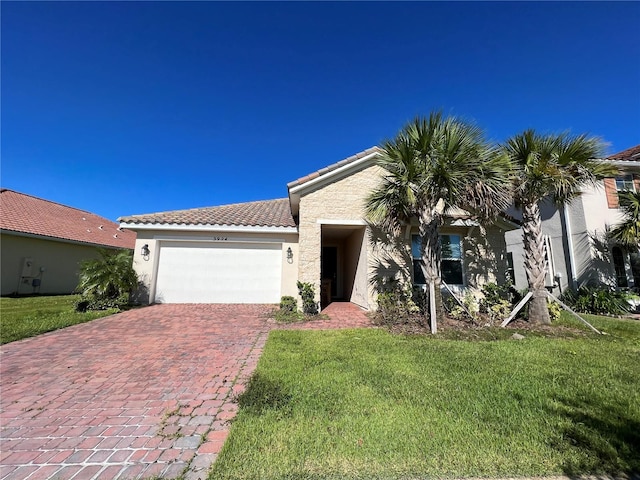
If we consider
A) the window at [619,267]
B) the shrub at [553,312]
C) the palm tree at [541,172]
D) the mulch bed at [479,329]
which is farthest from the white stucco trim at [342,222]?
the window at [619,267]

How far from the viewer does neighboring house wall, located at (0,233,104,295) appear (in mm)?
13289

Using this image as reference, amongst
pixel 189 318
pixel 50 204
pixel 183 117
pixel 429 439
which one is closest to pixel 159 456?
pixel 429 439

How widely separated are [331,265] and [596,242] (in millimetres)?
12737

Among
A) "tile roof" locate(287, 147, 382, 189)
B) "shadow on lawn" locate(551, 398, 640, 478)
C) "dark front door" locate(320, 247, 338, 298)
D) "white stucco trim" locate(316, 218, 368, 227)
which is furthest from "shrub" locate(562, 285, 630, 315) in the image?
"dark front door" locate(320, 247, 338, 298)

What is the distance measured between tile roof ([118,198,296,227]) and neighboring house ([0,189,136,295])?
6.75 ft

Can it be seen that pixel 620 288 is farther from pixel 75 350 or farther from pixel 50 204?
pixel 50 204

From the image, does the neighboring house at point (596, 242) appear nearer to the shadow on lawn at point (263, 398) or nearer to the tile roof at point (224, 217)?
the tile roof at point (224, 217)

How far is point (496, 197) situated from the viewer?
789 centimetres

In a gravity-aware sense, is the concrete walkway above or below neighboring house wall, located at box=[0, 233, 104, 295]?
below

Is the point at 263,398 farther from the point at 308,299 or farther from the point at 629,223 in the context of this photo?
the point at 629,223

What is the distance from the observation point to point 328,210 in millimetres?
10812

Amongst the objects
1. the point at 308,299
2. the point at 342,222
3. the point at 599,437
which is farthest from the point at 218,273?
the point at 599,437

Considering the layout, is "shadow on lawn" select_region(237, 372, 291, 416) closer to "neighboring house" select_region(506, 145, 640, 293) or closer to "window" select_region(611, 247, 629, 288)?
"neighboring house" select_region(506, 145, 640, 293)

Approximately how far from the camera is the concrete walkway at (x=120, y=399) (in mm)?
2518
